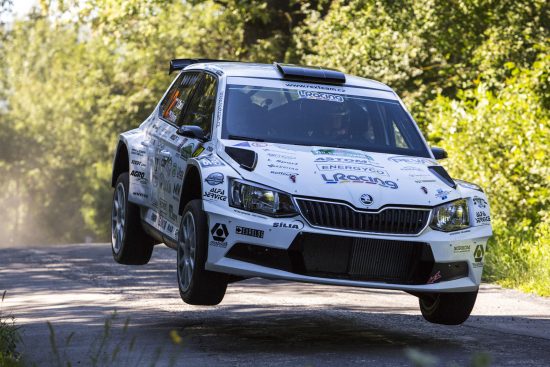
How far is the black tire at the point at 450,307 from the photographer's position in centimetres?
860

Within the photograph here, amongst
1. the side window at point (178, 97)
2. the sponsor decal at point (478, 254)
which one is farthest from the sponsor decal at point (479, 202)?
the side window at point (178, 97)

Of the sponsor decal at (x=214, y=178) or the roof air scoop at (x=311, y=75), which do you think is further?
the roof air scoop at (x=311, y=75)

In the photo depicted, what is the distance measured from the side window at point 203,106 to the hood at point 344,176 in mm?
749

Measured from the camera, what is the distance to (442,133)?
18.0 metres

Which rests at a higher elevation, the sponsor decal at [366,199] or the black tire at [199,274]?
the sponsor decal at [366,199]

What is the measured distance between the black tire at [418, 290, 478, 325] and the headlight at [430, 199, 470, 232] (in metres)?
0.55

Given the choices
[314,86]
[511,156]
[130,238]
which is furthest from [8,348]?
[511,156]

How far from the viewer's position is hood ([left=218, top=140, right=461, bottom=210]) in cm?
790

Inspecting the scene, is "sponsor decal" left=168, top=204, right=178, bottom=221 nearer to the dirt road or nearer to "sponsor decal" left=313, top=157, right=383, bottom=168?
the dirt road

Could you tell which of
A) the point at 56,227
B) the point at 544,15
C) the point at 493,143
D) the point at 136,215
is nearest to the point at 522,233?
the point at 493,143

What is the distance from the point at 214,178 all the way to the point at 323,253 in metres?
0.94

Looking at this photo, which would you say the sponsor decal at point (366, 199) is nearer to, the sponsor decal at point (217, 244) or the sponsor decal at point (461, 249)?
the sponsor decal at point (461, 249)

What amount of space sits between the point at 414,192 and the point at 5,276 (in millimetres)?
6523

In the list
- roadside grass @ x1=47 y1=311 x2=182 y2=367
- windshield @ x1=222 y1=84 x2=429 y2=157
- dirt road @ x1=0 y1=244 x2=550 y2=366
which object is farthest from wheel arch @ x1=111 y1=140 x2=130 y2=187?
roadside grass @ x1=47 y1=311 x2=182 y2=367
